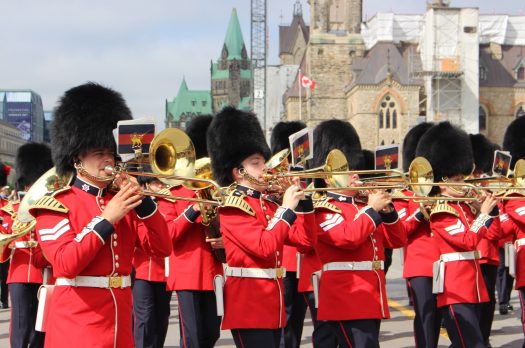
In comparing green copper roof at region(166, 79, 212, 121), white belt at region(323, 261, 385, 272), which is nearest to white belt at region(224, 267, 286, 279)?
white belt at region(323, 261, 385, 272)

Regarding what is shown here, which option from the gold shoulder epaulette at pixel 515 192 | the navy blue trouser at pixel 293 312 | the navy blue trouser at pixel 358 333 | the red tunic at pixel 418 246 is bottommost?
the navy blue trouser at pixel 293 312

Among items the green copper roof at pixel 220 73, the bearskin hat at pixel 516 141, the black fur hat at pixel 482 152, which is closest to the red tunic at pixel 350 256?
the bearskin hat at pixel 516 141

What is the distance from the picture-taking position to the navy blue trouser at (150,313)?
672 cm

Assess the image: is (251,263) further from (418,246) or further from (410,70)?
(410,70)

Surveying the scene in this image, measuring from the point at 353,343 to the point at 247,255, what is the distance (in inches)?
37.6

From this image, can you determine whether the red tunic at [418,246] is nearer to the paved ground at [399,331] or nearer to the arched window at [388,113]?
the paved ground at [399,331]

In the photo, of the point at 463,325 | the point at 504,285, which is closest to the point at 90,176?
the point at 463,325

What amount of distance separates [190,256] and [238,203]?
1.40 metres

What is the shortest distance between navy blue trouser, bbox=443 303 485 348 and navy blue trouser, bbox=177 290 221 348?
5.59ft

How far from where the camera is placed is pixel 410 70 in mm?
60094

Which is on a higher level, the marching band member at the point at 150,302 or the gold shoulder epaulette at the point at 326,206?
the gold shoulder epaulette at the point at 326,206

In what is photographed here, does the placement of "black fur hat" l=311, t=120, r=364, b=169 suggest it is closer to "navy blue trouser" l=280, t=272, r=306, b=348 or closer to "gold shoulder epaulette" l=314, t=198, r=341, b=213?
"gold shoulder epaulette" l=314, t=198, r=341, b=213

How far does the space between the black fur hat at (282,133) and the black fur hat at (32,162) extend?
2.29 meters

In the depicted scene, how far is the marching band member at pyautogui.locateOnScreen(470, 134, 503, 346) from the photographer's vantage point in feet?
24.3
